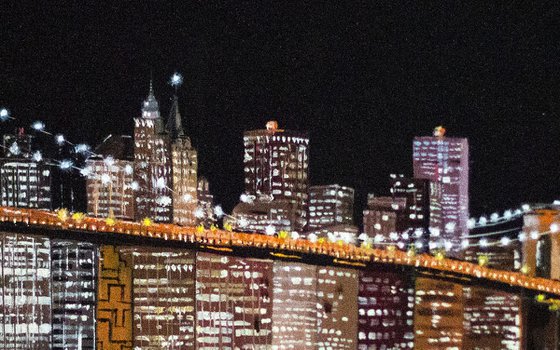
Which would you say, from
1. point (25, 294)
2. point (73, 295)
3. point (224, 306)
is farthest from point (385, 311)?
point (25, 294)

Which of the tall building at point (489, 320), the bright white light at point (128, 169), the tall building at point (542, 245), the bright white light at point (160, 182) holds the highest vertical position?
the bright white light at point (128, 169)

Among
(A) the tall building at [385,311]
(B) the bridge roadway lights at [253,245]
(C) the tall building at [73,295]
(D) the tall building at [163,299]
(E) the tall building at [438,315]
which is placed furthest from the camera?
(E) the tall building at [438,315]

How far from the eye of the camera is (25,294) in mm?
65188

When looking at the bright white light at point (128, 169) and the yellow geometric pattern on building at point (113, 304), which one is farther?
the bright white light at point (128, 169)

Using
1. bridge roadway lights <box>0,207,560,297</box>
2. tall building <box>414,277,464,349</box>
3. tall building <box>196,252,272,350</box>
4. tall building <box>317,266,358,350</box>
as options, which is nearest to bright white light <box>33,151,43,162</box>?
bridge roadway lights <box>0,207,560,297</box>

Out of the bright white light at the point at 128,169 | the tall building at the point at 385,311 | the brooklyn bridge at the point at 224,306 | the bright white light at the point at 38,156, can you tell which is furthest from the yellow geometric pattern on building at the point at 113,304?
the tall building at the point at 385,311

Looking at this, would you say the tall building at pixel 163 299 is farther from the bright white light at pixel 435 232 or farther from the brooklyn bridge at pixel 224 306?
the bright white light at pixel 435 232

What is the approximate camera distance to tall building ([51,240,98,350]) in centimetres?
6012

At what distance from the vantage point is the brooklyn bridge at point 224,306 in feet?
188

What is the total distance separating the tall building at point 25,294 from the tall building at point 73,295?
0.47 meters

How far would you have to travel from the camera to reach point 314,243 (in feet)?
133

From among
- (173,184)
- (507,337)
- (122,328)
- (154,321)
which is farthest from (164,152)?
(507,337)

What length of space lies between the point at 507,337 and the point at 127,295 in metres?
22.5

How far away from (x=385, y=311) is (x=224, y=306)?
25.7 ft
